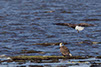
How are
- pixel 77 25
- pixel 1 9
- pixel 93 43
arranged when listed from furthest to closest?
pixel 1 9 → pixel 77 25 → pixel 93 43

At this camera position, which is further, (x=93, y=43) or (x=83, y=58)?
(x=93, y=43)

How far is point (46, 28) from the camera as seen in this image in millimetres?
17078

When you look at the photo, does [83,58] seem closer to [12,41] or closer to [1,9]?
[12,41]

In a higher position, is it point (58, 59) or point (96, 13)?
point (96, 13)

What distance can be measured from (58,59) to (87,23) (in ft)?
25.7

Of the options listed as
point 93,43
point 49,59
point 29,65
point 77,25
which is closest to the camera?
point 29,65

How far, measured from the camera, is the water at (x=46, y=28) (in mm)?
12941

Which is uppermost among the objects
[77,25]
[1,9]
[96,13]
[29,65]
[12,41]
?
[1,9]

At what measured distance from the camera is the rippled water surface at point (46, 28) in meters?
13.0

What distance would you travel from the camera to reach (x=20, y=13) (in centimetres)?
2264

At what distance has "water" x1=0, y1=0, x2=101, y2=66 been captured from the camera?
42.5ft

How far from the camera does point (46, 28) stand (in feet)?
56.0

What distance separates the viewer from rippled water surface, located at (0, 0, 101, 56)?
1295cm

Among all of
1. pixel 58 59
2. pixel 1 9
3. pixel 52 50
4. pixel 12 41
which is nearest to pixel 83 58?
pixel 58 59
